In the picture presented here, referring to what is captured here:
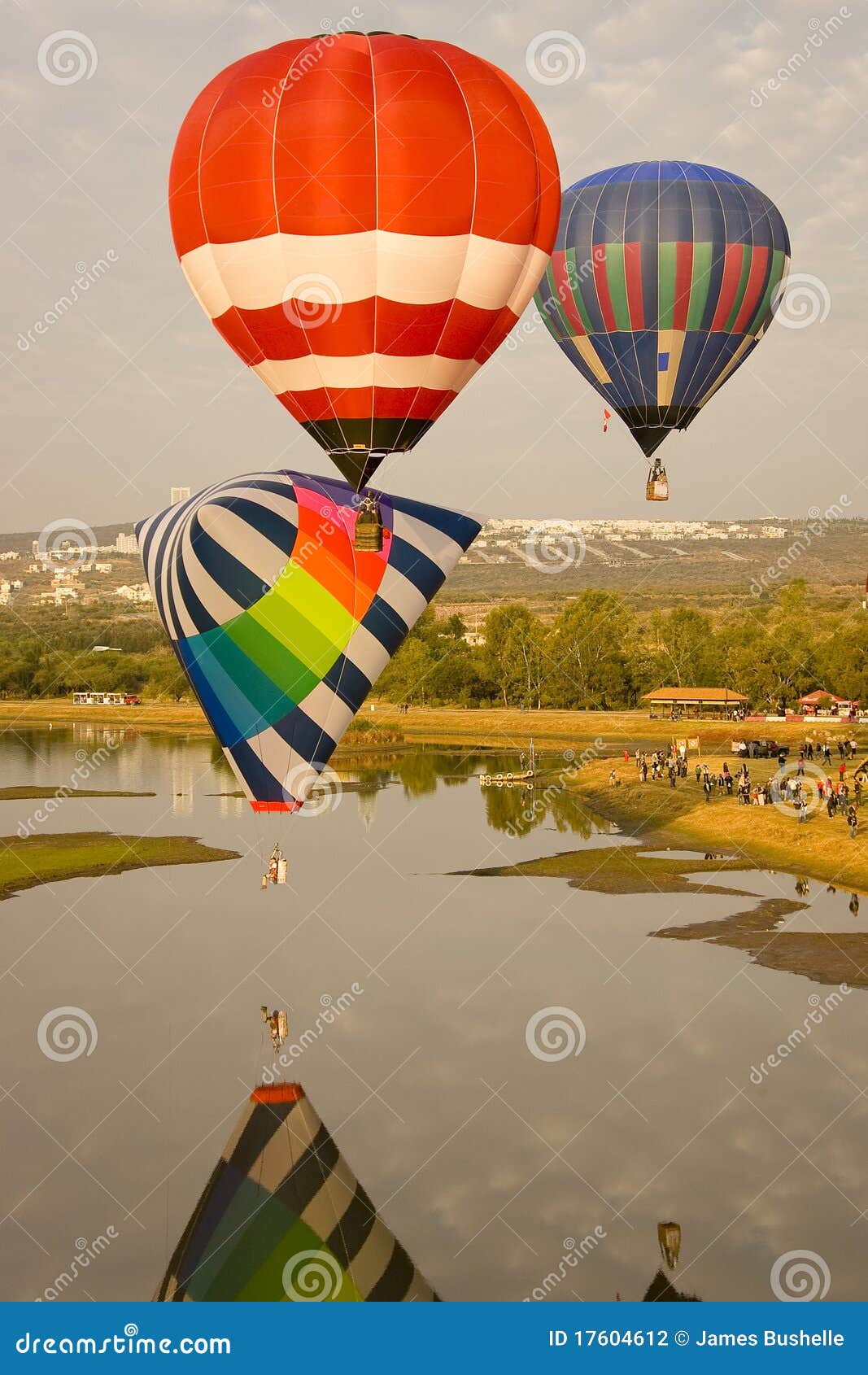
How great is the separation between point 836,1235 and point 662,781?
26.8 metres

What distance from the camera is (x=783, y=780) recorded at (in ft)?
127

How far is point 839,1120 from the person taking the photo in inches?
702

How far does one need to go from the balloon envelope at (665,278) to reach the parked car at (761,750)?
66.2 ft

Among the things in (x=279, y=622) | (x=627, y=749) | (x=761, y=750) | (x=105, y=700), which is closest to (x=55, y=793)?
(x=627, y=749)

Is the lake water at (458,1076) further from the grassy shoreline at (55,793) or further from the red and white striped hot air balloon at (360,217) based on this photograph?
the grassy shoreline at (55,793)

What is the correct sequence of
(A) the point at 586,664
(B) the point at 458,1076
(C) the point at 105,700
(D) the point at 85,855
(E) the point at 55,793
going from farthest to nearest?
Result: (C) the point at 105,700 → (A) the point at 586,664 → (E) the point at 55,793 → (D) the point at 85,855 → (B) the point at 458,1076

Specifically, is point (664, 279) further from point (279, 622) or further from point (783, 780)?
point (783, 780)

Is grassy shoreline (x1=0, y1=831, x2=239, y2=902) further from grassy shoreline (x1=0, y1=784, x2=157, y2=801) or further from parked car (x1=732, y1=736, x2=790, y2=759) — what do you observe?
parked car (x1=732, y1=736, x2=790, y2=759)

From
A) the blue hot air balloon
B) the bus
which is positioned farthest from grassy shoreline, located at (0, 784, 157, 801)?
the bus

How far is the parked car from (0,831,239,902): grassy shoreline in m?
17.4

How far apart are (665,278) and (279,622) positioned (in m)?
9.01

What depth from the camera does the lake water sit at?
51.0 feet

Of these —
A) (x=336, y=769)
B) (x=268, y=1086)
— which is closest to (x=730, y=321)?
(x=268, y=1086)

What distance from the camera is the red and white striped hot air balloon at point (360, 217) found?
17.4m
